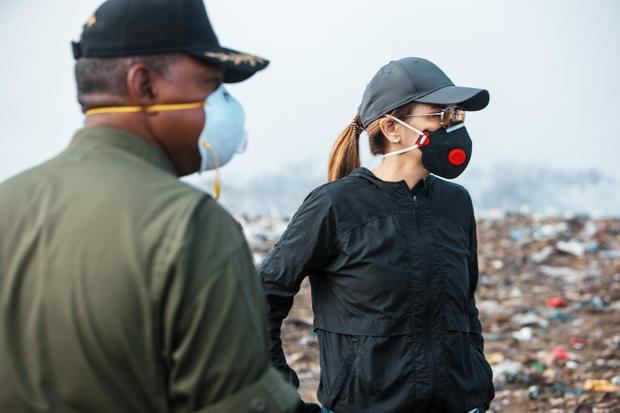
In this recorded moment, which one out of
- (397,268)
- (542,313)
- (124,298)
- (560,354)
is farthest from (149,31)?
(542,313)

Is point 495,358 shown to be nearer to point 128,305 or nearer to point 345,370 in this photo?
point 345,370

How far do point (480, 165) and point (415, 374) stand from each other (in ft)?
32.2

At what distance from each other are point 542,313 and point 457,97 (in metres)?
4.97

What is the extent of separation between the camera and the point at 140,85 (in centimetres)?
168

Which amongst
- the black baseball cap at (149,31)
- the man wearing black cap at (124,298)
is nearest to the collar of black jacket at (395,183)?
the black baseball cap at (149,31)

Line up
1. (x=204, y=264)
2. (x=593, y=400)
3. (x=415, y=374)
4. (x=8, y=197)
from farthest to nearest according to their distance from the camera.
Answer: (x=593, y=400), (x=415, y=374), (x=8, y=197), (x=204, y=264)

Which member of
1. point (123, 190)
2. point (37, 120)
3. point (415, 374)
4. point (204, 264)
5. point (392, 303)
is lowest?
point (37, 120)

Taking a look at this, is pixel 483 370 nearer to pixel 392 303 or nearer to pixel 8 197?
pixel 392 303

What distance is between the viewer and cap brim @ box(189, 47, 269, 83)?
1711 millimetres

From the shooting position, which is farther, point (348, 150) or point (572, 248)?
point (572, 248)

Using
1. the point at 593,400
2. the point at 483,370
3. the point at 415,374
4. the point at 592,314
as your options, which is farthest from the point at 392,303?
the point at 592,314

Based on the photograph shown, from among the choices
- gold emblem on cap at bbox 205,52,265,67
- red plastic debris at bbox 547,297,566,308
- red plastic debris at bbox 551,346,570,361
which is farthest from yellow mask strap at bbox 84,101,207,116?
red plastic debris at bbox 547,297,566,308

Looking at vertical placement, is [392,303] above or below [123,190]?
below

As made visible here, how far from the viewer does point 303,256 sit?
2.84 meters
